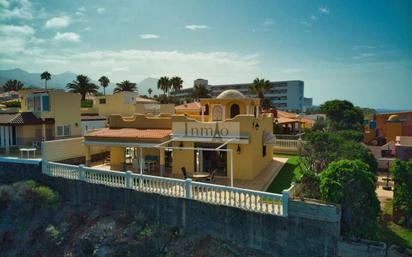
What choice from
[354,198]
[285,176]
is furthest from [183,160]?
[354,198]

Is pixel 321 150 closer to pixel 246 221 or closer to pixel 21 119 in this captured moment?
pixel 246 221

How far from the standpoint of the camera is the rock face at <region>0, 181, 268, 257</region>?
14.2 meters

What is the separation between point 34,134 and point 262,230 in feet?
80.7

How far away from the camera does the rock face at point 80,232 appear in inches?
558

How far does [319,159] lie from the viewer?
17.6m

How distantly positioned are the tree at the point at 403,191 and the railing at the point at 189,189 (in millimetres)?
5663

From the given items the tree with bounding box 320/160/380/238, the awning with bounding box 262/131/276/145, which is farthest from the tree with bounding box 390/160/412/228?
the awning with bounding box 262/131/276/145

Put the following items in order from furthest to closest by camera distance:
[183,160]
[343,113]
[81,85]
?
1. [81,85]
2. [343,113]
3. [183,160]

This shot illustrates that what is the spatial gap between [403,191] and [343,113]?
22828 mm

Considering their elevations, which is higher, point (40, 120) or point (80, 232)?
point (40, 120)

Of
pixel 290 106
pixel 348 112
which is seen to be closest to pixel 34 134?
pixel 348 112

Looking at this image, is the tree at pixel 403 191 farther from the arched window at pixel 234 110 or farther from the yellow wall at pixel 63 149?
the yellow wall at pixel 63 149

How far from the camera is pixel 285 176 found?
19.7 metres

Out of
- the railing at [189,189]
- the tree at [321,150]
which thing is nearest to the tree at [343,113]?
the tree at [321,150]
